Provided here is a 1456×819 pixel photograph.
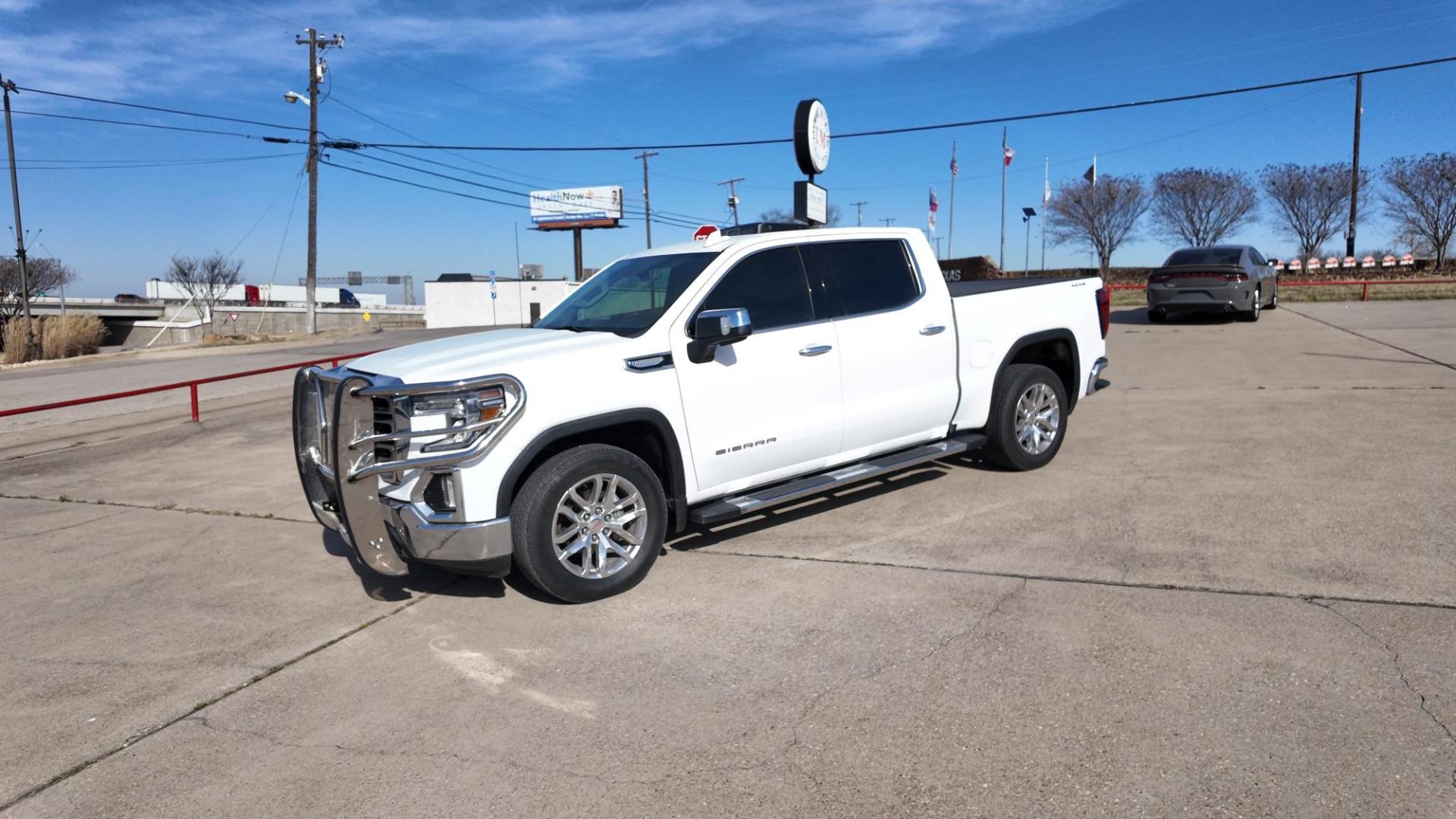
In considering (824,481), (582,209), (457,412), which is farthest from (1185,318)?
(582,209)

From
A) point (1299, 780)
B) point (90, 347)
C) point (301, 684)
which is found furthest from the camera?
point (90, 347)

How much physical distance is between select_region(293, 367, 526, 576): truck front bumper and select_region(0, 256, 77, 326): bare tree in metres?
62.5

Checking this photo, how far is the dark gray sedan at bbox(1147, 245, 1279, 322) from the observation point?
17.6 metres

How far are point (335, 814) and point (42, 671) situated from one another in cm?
220

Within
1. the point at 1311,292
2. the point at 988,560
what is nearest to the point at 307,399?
the point at 988,560

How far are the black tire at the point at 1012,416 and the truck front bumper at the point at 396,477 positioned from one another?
3.75 metres

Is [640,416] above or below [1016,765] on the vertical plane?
above

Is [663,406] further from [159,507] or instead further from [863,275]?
[159,507]

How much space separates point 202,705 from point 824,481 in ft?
10.9

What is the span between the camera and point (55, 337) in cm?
3725

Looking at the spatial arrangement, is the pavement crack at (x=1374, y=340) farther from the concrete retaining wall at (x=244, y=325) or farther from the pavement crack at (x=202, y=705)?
the concrete retaining wall at (x=244, y=325)

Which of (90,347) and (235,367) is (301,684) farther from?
(90,347)

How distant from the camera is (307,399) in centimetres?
498

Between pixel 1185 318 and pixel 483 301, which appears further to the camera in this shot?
pixel 483 301
